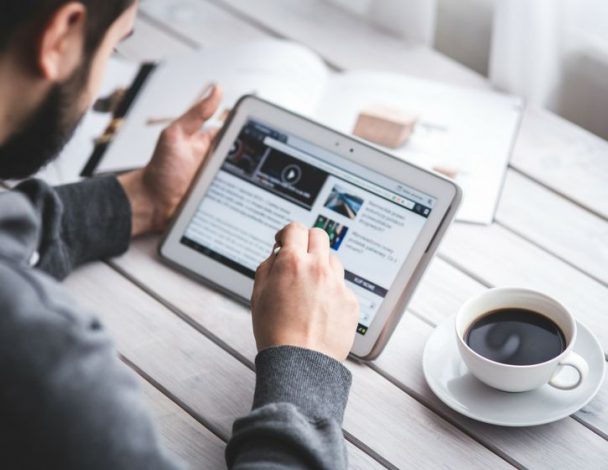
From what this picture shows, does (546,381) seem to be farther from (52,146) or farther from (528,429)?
(52,146)

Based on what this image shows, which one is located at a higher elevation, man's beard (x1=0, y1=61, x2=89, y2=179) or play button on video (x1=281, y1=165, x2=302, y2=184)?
play button on video (x1=281, y1=165, x2=302, y2=184)

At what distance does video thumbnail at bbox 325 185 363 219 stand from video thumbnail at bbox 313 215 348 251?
13mm

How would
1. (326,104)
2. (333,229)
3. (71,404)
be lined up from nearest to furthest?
(71,404) → (333,229) → (326,104)

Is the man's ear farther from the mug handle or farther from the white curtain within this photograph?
the white curtain

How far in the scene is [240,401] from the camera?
86cm

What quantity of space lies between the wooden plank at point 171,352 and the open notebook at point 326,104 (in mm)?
204

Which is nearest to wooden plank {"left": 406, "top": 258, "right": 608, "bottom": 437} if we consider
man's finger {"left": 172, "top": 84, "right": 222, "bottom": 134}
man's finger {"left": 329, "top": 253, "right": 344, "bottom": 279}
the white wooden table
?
the white wooden table

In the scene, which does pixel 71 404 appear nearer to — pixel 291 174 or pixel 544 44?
pixel 291 174

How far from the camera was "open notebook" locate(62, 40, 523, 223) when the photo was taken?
1123mm

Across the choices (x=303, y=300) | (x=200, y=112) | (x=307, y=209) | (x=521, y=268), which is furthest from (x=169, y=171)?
(x=521, y=268)

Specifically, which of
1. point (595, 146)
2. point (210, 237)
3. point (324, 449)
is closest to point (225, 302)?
point (210, 237)

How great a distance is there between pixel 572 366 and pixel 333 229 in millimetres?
270

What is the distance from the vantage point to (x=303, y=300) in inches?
33.1

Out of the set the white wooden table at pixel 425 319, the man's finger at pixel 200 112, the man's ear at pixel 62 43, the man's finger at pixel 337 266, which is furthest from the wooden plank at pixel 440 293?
the man's ear at pixel 62 43
